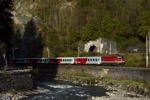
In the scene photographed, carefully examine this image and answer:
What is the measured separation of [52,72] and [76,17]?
2521 centimetres

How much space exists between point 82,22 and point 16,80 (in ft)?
135

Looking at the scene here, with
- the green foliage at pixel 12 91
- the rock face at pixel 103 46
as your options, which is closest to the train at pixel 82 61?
the rock face at pixel 103 46

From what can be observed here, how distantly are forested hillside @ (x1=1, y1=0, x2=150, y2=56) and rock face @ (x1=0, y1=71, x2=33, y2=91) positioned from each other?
88.0ft

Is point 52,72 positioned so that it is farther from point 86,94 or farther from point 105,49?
point 86,94

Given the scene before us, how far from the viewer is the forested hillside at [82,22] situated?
5403 cm

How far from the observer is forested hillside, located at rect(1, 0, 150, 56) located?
5403cm

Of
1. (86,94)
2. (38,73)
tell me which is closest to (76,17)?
(38,73)

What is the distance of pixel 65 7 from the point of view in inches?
2746

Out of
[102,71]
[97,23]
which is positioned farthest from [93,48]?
[102,71]

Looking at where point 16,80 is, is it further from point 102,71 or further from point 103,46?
point 103,46

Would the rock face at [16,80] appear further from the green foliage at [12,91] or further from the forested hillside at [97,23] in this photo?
the forested hillside at [97,23]

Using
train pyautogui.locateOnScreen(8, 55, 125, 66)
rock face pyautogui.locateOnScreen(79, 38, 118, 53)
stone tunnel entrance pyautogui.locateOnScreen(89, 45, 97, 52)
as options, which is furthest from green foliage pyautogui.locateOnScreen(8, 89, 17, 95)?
stone tunnel entrance pyautogui.locateOnScreen(89, 45, 97, 52)

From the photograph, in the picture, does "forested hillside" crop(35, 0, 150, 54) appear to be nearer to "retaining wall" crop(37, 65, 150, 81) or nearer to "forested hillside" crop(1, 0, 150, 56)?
"forested hillside" crop(1, 0, 150, 56)

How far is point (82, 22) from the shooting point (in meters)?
61.5
